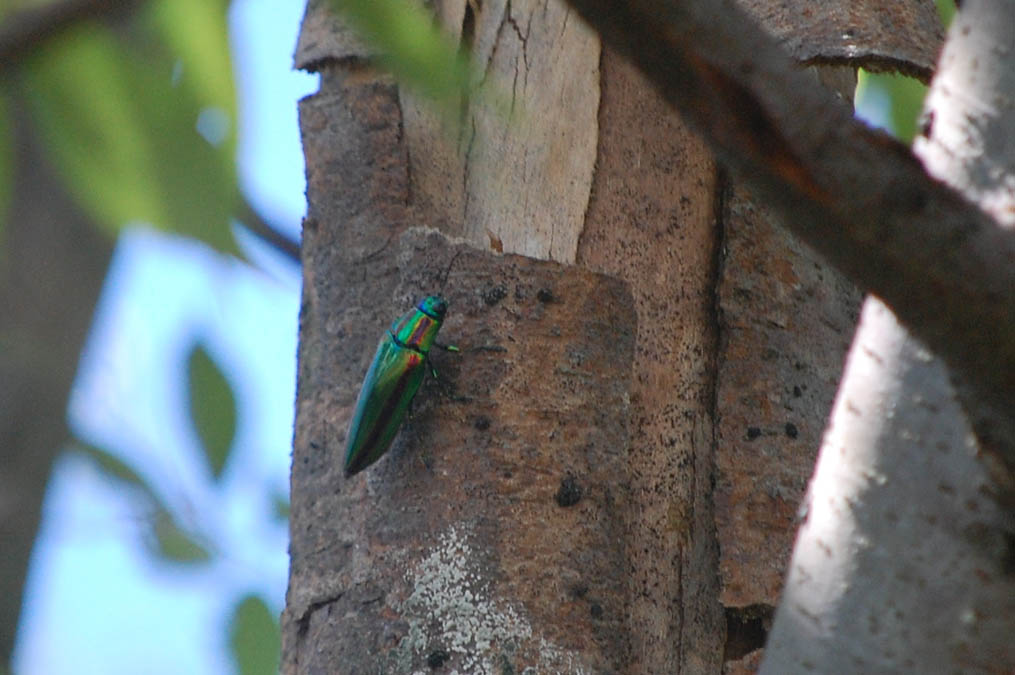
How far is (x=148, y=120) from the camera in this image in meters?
1.10

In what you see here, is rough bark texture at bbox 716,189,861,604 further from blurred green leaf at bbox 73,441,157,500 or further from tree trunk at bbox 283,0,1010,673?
blurred green leaf at bbox 73,441,157,500

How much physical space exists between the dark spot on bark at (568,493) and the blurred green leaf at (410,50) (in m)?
0.85

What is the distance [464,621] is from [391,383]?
35cm

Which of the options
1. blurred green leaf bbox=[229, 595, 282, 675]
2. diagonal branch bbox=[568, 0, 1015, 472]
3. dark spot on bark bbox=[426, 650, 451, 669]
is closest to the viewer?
diagonal branch bbox=[568, 0, 1015, 472]

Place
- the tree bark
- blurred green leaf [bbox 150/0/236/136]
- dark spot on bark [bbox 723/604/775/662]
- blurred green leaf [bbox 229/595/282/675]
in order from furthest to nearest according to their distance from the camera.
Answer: blurred green leaf [bbox 229/595/282/675], dark spot on bark [bbox 723/604/775/662], blurred green leaf [bbox 150/0/236/136], the tree bark

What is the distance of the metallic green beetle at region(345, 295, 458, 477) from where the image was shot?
170 cm

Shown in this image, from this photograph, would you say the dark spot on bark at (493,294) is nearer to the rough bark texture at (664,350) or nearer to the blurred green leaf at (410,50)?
the rough bark texture at (664,350)

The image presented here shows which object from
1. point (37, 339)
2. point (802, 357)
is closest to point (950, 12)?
point (802, 357)

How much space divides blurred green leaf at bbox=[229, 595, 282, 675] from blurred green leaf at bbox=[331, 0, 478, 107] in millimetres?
1370

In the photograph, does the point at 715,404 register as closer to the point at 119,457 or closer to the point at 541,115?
the point at 541,115

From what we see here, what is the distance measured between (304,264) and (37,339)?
64.9 inches

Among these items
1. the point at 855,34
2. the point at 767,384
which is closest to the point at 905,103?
the point at 855,34

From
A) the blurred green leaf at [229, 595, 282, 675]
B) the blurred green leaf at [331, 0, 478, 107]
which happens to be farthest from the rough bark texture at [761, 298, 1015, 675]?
the blurred green leaf at [229, 595, 282, 675]

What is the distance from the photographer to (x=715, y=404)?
1.81 metres
